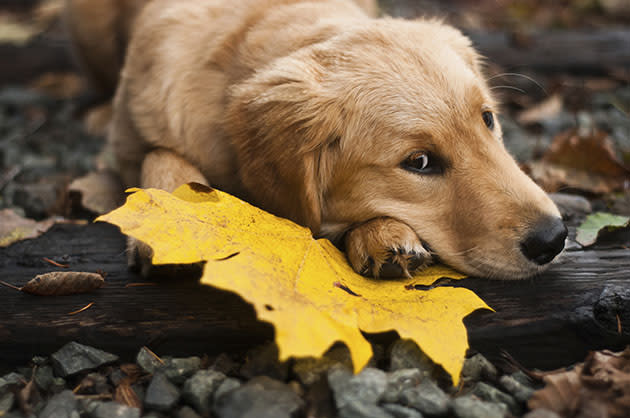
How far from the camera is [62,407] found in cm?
173

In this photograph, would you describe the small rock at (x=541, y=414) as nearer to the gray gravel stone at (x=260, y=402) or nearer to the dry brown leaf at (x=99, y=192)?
the gray gravel stone at (x=260, y=402)

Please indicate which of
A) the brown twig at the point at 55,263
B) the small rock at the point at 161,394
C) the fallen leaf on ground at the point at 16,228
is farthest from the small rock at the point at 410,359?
the fallen leaf on ground at the point at 16,228

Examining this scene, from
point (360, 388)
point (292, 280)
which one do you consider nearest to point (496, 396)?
point (360, 388)

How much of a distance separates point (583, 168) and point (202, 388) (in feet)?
8.07

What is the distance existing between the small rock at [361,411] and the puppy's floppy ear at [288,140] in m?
0.80

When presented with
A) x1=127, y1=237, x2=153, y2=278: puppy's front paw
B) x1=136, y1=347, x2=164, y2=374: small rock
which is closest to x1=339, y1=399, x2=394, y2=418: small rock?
x1=136, y1=347, x2=164, y2=374: small rock

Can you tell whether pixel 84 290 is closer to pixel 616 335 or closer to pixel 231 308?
pixel 231 308

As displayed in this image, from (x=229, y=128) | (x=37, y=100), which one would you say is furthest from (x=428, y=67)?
(x=37, y=100)

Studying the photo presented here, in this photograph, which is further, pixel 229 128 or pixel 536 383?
pixel 229 128

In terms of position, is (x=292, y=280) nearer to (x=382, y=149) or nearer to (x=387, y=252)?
(x=387, y=252)

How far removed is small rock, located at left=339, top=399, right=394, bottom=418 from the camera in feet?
5.15

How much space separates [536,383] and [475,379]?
0.19 metres

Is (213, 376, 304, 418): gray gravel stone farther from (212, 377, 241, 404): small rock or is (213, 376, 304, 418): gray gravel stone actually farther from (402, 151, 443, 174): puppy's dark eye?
(402, 151, 443, 174): puppy's dark eye

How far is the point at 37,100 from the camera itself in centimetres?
552
